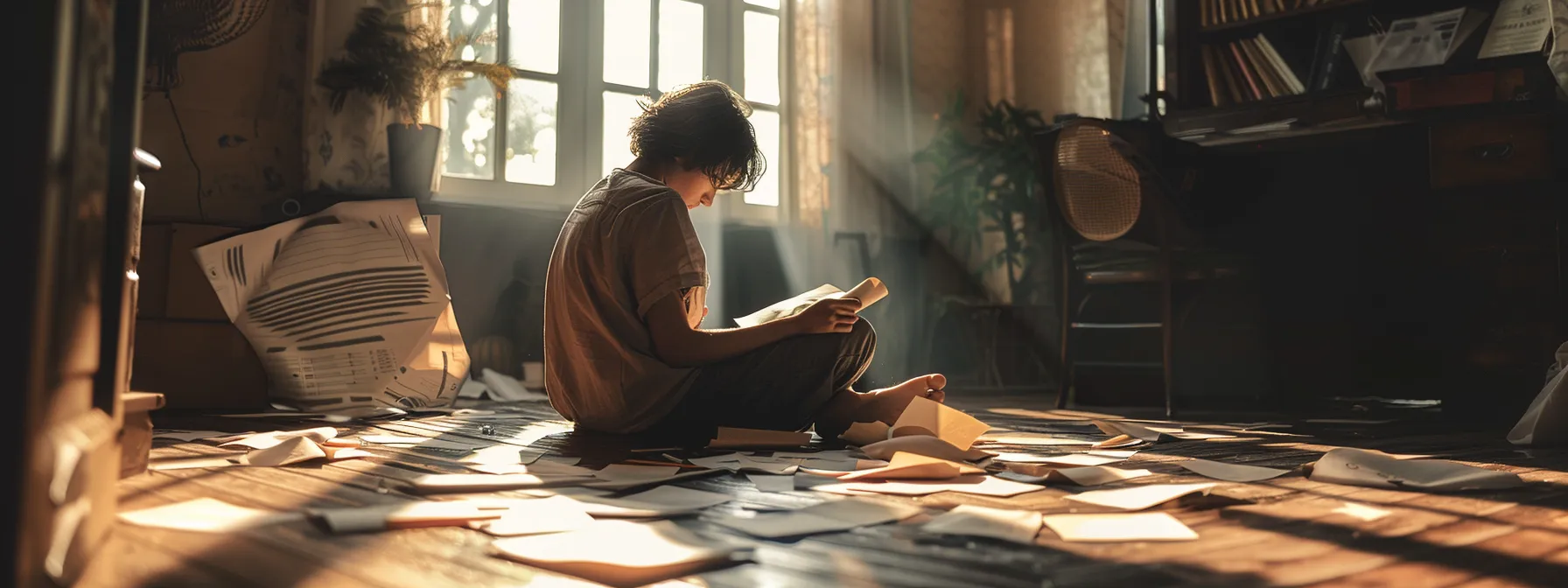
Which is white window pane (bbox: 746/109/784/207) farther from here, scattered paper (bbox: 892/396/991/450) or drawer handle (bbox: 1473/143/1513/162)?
scattered paper (bbox: 892/396/991/450)

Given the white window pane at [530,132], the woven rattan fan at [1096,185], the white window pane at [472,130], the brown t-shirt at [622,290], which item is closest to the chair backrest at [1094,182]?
the woven rattan fan at [1096,185]

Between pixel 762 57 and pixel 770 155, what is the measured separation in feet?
1.43

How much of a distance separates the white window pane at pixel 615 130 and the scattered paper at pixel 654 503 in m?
3.05

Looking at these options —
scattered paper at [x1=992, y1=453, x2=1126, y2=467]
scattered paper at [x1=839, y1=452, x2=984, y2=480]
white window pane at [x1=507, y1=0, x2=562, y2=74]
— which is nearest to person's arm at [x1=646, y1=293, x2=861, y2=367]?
scattered paper at [x1=992, y1=453, x2=1126, y2=467]

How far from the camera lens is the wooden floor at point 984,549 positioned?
819mm

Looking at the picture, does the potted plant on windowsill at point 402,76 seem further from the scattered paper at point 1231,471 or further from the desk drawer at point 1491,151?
the desk drawer at point 1491,151

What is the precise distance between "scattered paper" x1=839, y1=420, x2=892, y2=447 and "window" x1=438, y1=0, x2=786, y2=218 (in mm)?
2220

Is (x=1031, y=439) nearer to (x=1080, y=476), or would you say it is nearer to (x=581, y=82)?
(x=1080, y=476)

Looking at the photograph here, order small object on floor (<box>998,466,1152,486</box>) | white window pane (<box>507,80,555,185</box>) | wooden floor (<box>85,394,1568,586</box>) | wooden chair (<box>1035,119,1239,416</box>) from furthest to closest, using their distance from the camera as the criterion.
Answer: white window pane (<box>507,80,555,185</box>) < wooden chair (<box>1035,119,1239,416</box>) < small object on floor (<box>998,466,1152,486</box>) < wooden floor (<box>85,394,1568,586</box>)

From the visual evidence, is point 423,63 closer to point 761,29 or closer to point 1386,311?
point 761,29

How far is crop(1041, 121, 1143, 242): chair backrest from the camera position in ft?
9.71

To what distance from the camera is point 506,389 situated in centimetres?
351

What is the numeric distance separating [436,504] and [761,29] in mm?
3797

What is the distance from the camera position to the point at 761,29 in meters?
4.67
